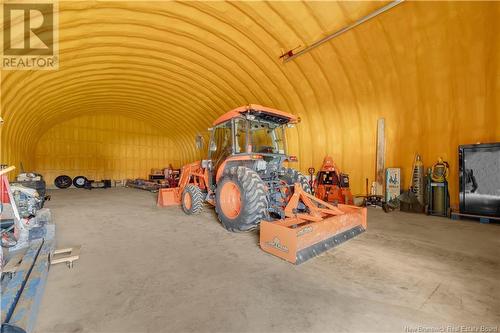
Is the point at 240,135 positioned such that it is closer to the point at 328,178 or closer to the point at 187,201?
the point at 187,201

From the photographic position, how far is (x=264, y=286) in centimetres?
231

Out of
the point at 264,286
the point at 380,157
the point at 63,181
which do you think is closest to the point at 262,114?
the point at 264,286

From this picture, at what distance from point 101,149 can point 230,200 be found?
700 inches

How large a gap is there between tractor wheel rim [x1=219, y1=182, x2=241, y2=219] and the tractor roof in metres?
1.43

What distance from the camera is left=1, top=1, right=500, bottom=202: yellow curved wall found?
17.7 feet

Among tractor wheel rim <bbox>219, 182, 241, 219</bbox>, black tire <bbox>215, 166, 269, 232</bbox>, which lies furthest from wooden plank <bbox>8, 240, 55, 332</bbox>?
tractor wheel rim <bbox>219, 182, 241, 219</bbox>

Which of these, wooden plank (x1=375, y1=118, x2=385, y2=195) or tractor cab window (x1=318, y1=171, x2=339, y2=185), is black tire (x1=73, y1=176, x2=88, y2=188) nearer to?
tractor cab window (x1=318, y1=171, x2=339, y2=185)

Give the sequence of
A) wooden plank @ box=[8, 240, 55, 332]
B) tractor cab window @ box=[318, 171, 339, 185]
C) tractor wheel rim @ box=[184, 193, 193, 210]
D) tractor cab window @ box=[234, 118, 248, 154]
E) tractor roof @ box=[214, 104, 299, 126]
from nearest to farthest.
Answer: wooden plank @ box=[8, 240, 55, 332] → tractor roof @ box=[214, 104, 299, 126] → tractor cab window @ box=[234, 118, 248, 154] → tractor wheel rim @ box=[184, 193, 193, 210] → tractor cab window @ box=[318, 171, 339, 185]

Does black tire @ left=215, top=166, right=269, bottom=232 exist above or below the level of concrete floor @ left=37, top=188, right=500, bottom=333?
above

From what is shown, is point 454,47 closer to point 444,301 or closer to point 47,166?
point 444,301

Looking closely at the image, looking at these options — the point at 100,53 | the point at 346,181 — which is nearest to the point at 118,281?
the point at 346,181

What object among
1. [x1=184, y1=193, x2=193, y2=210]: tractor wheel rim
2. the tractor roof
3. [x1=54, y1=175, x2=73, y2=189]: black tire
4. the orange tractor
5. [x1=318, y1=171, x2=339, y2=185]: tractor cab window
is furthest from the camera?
[x1=54, y1=175, x2=73, y2=189]: black tire

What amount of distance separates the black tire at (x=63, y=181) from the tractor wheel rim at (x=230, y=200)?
17175mm

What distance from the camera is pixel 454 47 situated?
547 centimetres
